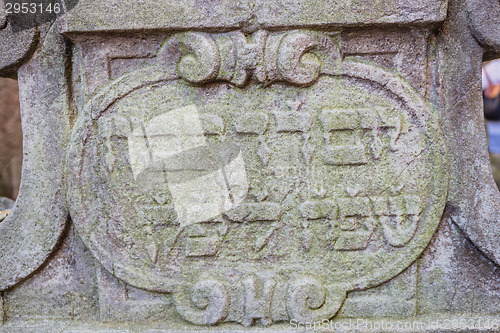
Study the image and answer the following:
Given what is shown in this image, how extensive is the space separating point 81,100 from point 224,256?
22.8 inches

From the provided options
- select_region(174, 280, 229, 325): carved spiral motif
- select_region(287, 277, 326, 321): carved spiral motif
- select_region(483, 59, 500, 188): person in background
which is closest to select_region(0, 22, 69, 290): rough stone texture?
select_region(174, 280, 229, 325): carved spiral motif

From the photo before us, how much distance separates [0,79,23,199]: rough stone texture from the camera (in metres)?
2.46

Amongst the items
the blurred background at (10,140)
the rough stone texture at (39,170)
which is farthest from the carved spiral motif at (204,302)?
the blurred background at (10,140)

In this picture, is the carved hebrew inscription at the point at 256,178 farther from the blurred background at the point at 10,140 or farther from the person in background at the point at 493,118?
the person in background at the point at 493,118

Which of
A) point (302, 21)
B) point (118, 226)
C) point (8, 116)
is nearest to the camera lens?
point (302, 21)

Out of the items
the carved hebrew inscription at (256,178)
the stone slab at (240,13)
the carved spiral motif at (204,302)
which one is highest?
the stone slab at (240,13)

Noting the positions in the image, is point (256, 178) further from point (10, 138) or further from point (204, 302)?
point (10, 138)

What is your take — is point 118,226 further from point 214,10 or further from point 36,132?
point 214,10

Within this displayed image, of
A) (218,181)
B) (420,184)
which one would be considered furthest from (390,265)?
(218,181)

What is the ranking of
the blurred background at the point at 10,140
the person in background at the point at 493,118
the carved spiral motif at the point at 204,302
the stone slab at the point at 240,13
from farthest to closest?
1. the person in background at the point at 493,118
2. the blurred background at the point at 10,140
3. the carved spiral motif at the point at 204,302
4. the stone slab at the point at 240,13

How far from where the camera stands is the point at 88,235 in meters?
1.35

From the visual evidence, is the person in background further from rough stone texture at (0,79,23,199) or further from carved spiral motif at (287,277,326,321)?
rough stone texture at (0,79,23,199)

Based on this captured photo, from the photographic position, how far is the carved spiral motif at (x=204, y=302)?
4.37ft

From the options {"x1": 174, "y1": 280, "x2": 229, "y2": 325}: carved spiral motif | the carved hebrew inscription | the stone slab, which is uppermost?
the stone slab
